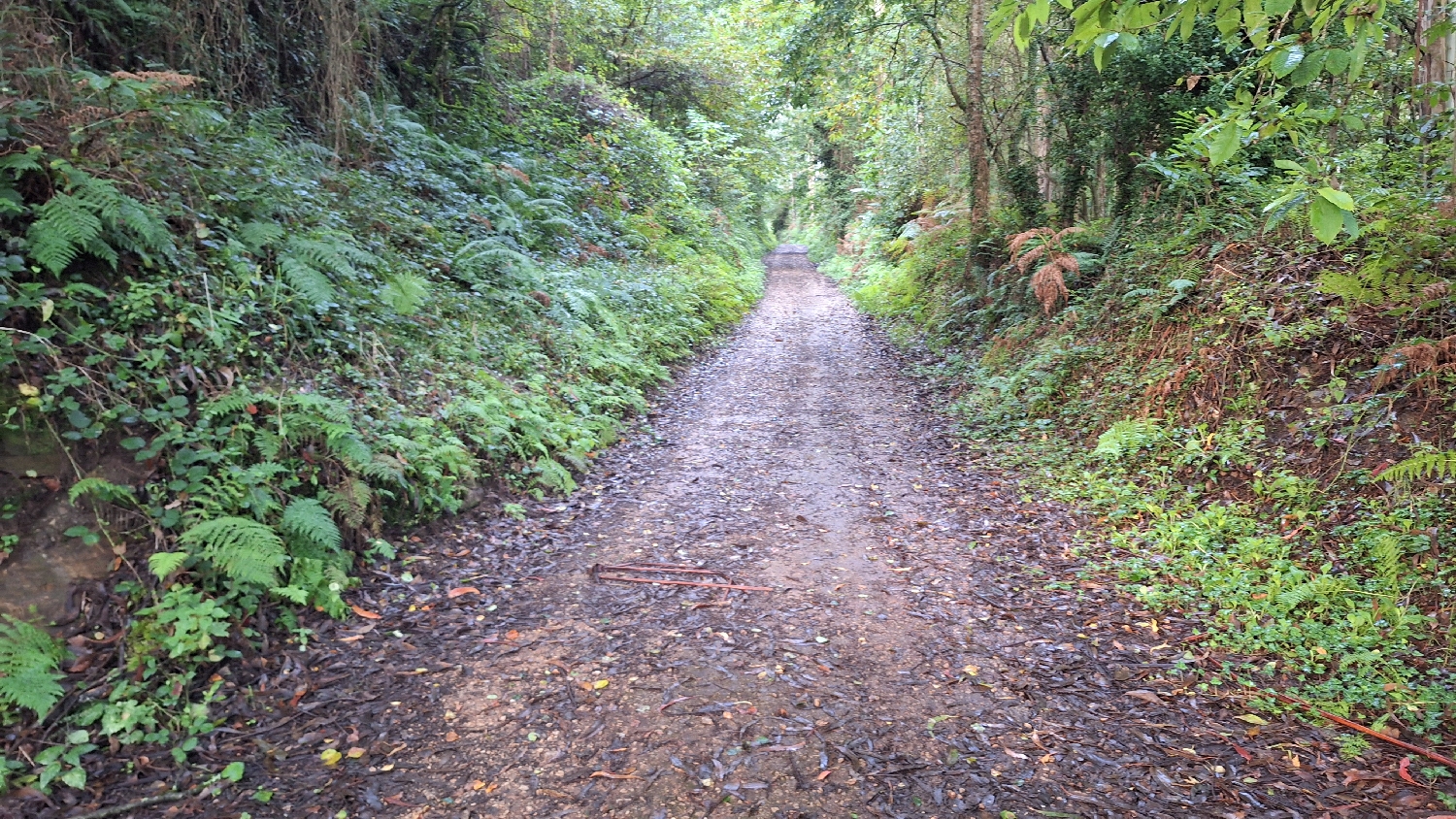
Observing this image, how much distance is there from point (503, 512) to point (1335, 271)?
6.97 metres

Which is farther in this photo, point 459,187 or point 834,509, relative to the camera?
point 459,187

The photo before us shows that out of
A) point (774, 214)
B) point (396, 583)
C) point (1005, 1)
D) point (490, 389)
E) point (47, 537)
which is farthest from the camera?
point (774, 214)

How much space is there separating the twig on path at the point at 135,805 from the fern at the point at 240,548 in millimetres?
1023

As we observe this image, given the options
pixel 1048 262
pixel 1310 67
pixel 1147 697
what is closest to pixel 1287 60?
pixel 1310 67

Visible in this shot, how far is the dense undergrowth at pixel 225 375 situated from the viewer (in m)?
3.49

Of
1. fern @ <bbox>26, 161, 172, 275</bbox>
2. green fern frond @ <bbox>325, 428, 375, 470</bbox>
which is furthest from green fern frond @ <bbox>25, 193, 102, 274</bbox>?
green fern frond @ <bbox>325, 428, 375, 470</bbox>

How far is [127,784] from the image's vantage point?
2992mm

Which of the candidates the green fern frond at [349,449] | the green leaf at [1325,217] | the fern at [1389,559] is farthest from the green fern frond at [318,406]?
the fern at [1389,559]

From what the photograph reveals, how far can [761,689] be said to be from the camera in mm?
3799

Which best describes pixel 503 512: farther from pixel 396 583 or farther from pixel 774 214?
pixel 774 214

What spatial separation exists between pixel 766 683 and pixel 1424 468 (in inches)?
166

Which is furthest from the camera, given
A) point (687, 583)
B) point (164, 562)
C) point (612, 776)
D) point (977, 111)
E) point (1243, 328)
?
point (977, 111)

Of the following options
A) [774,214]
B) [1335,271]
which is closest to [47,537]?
[1335,271]

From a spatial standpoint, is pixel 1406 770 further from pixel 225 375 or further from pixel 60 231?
pixel 60 231
